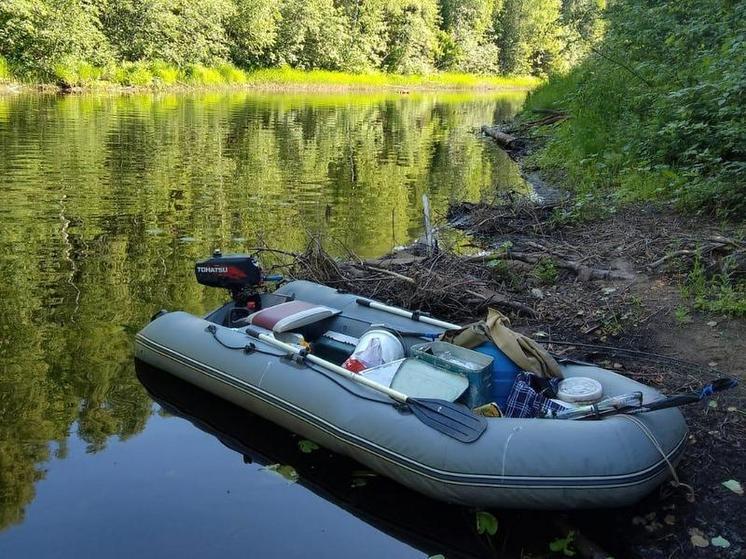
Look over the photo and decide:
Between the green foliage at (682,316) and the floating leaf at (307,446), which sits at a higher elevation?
the green foliage at (682,316)

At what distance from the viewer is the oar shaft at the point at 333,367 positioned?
154 inches

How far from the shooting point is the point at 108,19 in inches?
1185

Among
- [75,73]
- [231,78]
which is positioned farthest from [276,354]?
[231,78]

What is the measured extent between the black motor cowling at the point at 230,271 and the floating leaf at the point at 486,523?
271 cm

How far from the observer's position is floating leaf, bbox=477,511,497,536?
3.53 meters

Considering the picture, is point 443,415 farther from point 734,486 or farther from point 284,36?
point 284,36

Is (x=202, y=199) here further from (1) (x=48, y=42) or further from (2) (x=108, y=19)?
(2) (x=108, y=19)

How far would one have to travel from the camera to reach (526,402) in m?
3.96

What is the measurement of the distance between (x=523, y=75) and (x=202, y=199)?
56721 millimetres

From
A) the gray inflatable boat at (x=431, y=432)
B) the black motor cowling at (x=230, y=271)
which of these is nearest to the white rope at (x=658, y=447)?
the gray inflatable boat at (x=431, y=432)

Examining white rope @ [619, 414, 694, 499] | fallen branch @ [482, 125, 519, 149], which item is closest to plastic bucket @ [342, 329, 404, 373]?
white rope @ [619, 414, 694, 499]

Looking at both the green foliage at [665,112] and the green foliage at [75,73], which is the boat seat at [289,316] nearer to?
the green foliage at [665,112]

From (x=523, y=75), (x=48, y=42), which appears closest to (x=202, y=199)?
(x=48, y=42)

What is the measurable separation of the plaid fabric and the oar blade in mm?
321
